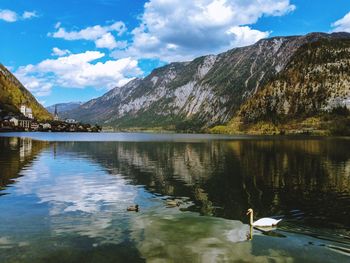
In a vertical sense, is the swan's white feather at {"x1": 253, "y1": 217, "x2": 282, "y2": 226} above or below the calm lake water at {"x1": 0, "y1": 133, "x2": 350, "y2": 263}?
above

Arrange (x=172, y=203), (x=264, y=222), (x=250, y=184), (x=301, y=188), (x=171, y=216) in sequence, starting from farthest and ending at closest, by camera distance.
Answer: (x=250, y=184) < (x=301, y=188) < (x=172, y=203) < (x=171, y=216) < (x=264, y=222)

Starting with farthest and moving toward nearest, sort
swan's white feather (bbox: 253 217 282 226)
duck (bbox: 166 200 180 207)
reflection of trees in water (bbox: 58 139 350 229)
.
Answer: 1. reflection of trees in water (bbox: 58 139 350 229)
2. duck (bbox: 166 200 180 207)
3. swan's white feather (bbox: 253 217 282 226)

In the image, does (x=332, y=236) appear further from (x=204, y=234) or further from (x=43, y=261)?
(x=43, y=261)

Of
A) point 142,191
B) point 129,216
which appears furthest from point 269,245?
point 142,191

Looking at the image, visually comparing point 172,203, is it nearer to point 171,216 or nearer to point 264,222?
point 171,216

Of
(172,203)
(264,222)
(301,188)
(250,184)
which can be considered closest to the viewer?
(264,222)

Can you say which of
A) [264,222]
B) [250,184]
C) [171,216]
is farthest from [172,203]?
[250,184]

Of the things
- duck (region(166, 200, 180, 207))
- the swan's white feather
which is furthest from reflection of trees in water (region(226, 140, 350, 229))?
duck (region(166, 200, 180, 207))

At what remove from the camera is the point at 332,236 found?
33.7 meters

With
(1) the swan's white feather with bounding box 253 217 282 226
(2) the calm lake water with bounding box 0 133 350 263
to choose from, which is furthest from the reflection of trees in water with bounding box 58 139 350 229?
(1) the swan's white feather with bounding box 253 217 282 226

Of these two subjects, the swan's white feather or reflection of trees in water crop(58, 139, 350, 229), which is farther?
reflection of trees in water crop(58, 139, 350, 229)

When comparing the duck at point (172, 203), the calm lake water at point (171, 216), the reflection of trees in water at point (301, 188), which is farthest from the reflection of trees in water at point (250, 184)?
the duck at point (172, 203)

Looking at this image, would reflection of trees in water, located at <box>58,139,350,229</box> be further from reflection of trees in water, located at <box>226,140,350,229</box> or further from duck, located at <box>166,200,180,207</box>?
duck, located at <box>166,200,180,207</box>

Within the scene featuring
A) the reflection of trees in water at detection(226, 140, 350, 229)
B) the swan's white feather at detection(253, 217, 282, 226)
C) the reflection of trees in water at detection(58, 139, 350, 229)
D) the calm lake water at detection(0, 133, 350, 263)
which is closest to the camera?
the calm lake water at detection(0, 133, 350, 263)
